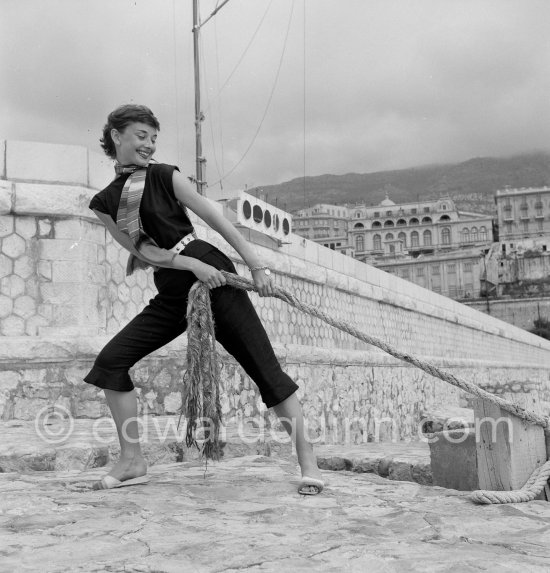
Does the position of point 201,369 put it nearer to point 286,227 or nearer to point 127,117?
point 127,117

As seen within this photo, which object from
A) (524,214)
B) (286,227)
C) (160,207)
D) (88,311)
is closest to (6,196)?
(88,311)

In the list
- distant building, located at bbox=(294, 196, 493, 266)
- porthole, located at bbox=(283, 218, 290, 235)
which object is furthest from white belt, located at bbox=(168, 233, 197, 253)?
distant building, located at bbox=(294, 196, 493, 266)

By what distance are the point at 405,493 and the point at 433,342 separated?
11378mm

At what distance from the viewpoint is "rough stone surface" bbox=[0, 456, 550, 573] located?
2094 millimetres

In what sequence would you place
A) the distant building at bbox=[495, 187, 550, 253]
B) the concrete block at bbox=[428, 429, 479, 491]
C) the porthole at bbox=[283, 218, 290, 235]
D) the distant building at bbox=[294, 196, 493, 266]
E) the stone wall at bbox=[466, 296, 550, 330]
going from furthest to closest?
the distant building at bbox=[294, 196, 493, 266] < the distant building at bbox=[495, 187, 550, 253] < the stone wall at bbox=[466, 296, 550, 330] < the porthole at bbox=[283, 218, 290, 235] < the concrete block at bbox=[428, 429, 479, 491]

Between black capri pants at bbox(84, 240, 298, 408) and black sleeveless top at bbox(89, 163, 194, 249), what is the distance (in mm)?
96

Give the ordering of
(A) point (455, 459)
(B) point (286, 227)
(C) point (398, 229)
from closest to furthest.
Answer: (A) point (455, 459) < (B) point (286, 227) < (C) point (398, 229)

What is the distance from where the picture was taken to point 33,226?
5.31 m

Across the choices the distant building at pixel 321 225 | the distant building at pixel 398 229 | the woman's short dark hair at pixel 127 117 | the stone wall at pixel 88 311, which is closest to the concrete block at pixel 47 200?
the stone wall at pixel 88 311

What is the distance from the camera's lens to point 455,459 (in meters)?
3.80

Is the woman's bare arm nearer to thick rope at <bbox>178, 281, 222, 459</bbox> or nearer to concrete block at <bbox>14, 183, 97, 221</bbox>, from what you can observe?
thick rope at <bbox>178, 281, 222, 459</bbox>

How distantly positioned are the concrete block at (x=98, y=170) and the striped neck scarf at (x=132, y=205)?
2.40 metres

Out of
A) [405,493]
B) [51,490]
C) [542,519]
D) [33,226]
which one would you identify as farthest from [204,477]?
[33,226]

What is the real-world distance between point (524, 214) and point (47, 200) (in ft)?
324
